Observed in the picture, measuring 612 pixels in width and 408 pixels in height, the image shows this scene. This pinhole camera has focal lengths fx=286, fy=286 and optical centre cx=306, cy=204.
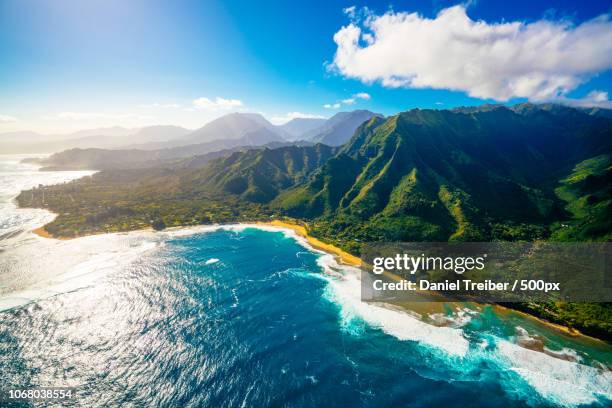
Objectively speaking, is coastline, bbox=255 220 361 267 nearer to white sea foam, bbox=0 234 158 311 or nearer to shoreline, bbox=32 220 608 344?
shoreline, bbox=32 220 608 344

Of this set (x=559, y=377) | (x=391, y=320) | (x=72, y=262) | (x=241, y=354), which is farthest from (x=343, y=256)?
(x=72, y=262)

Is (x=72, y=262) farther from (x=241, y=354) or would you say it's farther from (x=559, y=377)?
(x=559, y=377)

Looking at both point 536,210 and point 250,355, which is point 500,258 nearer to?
point 536,210

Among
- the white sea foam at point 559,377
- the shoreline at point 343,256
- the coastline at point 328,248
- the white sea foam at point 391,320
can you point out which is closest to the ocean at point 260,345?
the white sea foam at point 559,377

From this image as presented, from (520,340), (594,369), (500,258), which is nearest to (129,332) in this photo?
(520,340)

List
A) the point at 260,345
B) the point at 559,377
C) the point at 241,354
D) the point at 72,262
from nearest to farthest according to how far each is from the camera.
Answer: the point at 559,377 → the point at 241,354 → the point at 260,345 → the point at 72,262

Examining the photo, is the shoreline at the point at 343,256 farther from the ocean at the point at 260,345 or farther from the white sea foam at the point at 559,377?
the white sea foam at the point at 559,377

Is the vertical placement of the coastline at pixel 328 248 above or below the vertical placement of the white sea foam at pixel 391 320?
Result: above

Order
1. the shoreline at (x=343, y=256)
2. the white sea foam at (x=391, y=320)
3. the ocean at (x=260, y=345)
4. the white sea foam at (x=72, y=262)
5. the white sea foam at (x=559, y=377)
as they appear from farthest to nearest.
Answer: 1. the white sea foam at (x=72, y=262)
2. the shoreline at (x=343, y=256)
3. the white sea foam at (x=391, y=320)
4. the white sea foam at (x=559, y=377)
5. the ocean at (x=260, y=345)
